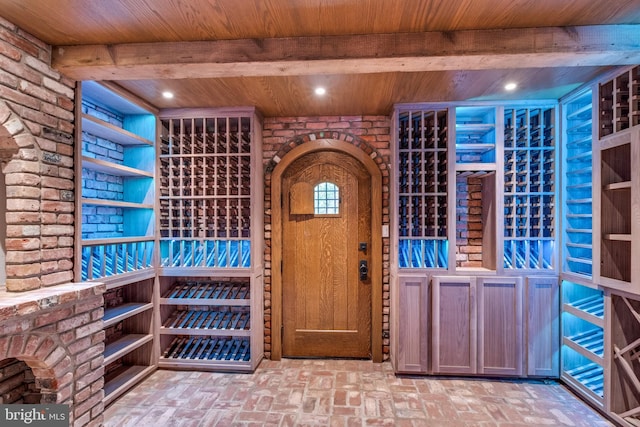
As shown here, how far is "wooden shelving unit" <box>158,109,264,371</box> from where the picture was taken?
292cm

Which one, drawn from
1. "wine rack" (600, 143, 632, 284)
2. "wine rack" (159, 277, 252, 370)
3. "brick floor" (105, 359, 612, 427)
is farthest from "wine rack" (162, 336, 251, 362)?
"wine rack" (600, 143, 632, 284)

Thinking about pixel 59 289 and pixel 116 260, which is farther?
pixel 116 260

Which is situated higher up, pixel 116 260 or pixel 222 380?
pixel 116 260

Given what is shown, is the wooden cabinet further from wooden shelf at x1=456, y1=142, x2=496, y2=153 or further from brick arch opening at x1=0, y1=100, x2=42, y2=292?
brick arch opening at x1=0, y1=100, x2=42, y2=292

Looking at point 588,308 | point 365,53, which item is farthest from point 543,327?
point 365,53

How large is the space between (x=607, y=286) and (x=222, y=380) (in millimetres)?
3095

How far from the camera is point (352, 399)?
244 cm

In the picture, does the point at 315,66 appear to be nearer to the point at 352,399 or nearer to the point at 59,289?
the point at 59,289

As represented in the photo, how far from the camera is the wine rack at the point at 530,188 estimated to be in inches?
107

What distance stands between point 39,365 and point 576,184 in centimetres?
397

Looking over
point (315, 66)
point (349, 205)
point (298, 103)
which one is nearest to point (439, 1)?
point (315, 66)

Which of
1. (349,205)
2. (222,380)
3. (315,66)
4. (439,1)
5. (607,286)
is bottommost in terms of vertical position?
(222,380)

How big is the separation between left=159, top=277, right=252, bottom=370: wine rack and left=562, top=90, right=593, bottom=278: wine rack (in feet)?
9.50

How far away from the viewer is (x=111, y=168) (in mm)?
2449
